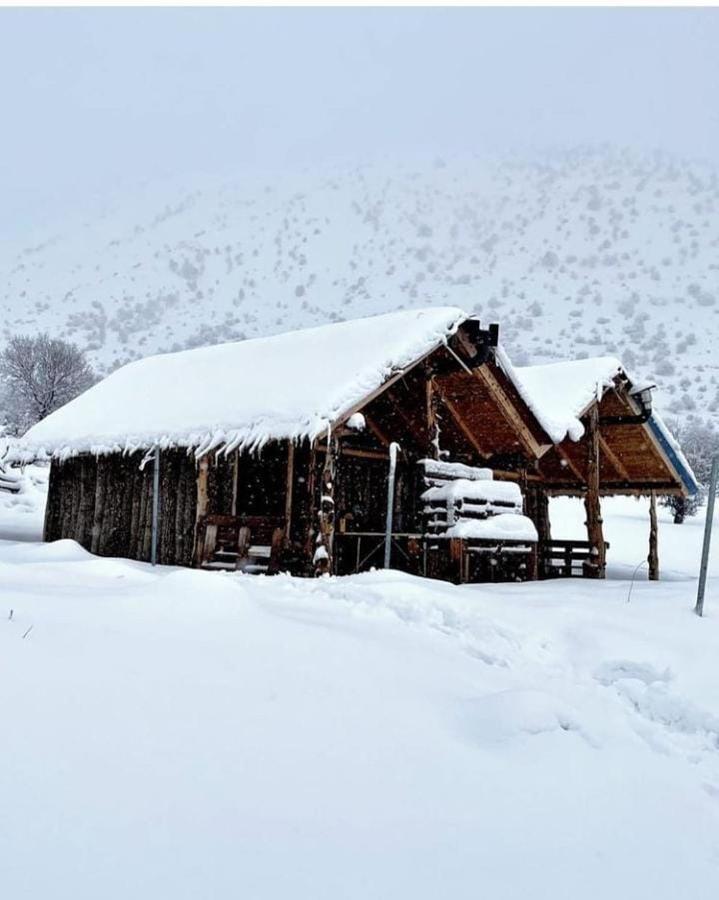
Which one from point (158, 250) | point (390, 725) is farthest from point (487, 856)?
point (158, 250)

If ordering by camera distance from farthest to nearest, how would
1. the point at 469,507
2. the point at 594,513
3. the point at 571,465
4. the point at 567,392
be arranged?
the point at 571,465, the point at 594,513, the point at 567,392, the point at 469,507

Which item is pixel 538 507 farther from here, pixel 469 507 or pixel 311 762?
pixel 311 762

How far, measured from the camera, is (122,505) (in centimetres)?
1485

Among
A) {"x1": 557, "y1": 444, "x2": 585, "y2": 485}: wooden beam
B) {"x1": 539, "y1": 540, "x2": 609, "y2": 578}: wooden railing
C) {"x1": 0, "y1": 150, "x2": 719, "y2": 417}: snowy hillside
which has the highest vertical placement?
{"x1": 0, "y1": 150, "x2": 719, "y2": 417}: snowy hillside

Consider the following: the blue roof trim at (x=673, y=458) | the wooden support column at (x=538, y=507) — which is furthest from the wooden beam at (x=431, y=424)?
Answer: the wooden support column at (x=538, y=507)

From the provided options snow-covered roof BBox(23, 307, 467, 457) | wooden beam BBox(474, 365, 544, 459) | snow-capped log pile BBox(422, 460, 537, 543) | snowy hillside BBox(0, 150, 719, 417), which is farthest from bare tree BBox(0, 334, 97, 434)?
snowy hillside BBox(0, 150, 719, 417)

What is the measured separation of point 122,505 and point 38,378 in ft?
66.2

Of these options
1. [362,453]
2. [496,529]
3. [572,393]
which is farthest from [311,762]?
[572,393]

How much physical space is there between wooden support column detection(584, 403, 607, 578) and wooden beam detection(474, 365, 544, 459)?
1.41 metres

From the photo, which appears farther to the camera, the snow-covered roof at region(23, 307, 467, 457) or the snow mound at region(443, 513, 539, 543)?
the snow mound at region(443, 513, 539, 543)

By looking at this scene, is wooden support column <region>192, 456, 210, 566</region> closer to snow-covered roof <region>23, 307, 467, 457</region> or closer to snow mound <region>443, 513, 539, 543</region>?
snow-covered roof <region>23, 307, 467, 457</region>

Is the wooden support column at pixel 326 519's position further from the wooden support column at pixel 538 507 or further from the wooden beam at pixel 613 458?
the wooden support column at pixel 538 507

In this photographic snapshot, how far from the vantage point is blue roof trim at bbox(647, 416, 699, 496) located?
16.2 meters

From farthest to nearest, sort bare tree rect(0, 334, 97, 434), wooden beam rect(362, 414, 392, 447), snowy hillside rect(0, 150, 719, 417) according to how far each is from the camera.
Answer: snowy hillside rect(0, 150, 719, 417)
bare tree rect(0, 334, 97, 434)
wooden beam rect(362, 414, 392, 447)
